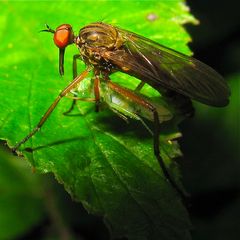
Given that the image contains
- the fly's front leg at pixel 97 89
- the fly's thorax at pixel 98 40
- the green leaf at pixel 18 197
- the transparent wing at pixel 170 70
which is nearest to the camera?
→ the transparent wing at pixel 170 70

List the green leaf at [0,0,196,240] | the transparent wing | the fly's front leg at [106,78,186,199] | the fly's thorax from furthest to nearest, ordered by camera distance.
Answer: the fly's thorax
the transparent wing
the fly's front leg at [106,78,186,199]
the green leaf at [0,0,196,240]

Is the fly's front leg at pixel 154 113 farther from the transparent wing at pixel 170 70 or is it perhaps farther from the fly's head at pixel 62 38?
the fly's head at pixel 62 38

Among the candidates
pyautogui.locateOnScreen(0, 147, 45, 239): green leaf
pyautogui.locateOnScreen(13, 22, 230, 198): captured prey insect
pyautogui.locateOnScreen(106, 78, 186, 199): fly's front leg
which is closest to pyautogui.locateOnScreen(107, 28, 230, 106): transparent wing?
pyautogui.locateOnScreen(13, 22, 230, 198): captured prey insect

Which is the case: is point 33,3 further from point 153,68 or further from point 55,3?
point 153,68

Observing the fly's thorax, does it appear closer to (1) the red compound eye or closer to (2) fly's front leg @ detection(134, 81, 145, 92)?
(1) the red compound eye

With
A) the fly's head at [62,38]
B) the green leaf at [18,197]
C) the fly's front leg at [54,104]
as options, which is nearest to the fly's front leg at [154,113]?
the fly's front leg at [54,104]

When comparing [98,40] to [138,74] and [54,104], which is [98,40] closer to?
[138,74]
